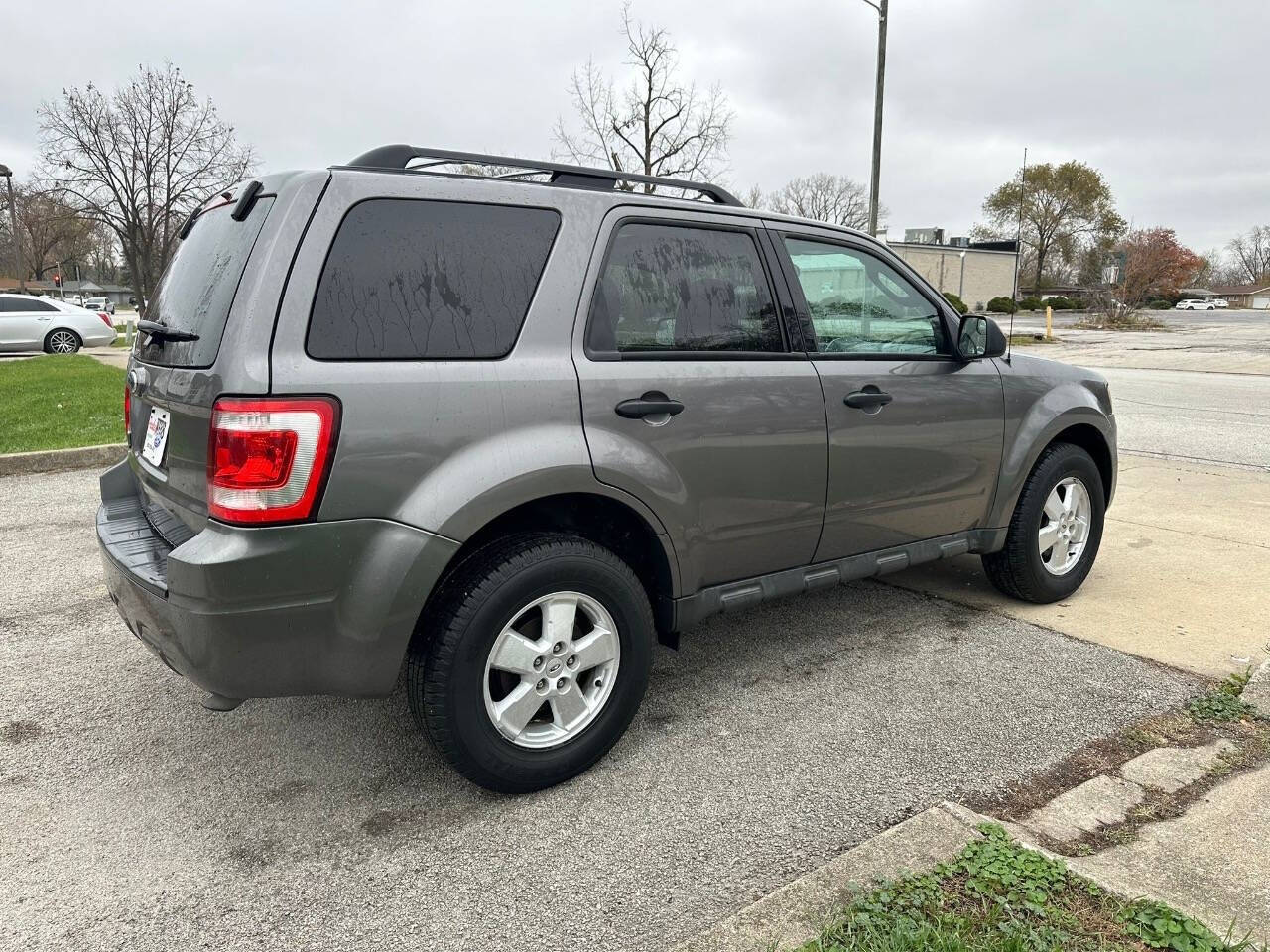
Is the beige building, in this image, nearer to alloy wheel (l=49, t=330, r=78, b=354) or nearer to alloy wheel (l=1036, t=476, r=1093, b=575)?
alloy wheel (l=49, t=330, r=78, b=354)

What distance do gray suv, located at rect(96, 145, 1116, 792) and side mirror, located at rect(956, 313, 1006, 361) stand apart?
0.33 m

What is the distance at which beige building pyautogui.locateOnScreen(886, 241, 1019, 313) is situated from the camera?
128 feet

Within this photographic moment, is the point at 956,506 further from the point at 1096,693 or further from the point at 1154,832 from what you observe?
the point at 1154,832

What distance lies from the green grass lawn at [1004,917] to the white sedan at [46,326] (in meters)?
24.3

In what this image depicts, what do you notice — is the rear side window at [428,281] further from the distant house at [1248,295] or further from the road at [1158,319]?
the distant house at [1248,295]

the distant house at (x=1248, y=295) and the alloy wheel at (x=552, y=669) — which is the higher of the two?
the distant house at (x=1248, y=295)

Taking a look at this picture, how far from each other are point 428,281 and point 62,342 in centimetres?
2340

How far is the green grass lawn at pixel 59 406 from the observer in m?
8.54

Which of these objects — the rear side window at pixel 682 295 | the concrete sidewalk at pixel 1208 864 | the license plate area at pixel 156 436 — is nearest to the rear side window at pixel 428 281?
the rear side window at pixel 682 295

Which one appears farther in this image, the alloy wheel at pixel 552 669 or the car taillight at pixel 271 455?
the alloy wheel at pixel 552 669

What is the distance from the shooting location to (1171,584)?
475cm

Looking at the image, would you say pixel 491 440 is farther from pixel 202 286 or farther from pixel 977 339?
pixel 977 339

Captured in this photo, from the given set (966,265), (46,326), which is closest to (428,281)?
(46,326)

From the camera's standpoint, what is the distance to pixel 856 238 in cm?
379
